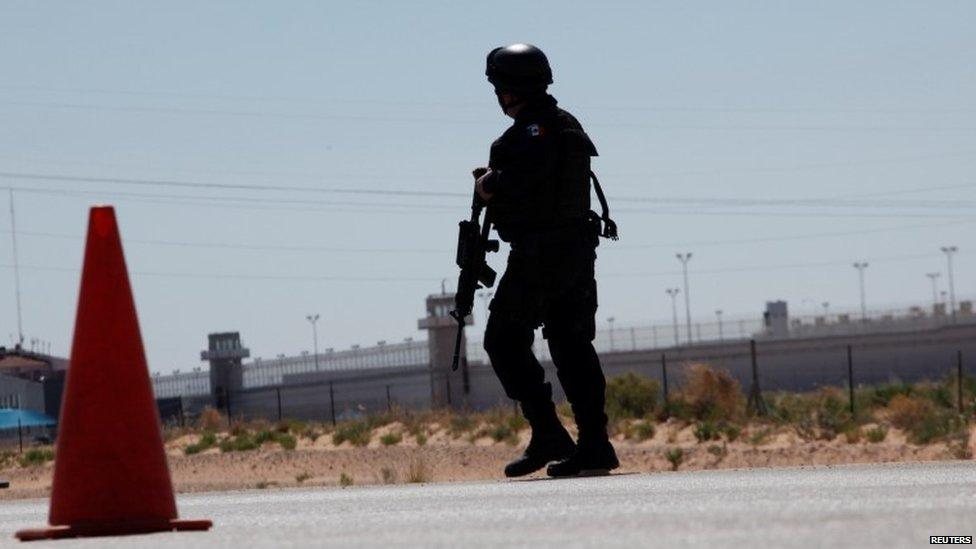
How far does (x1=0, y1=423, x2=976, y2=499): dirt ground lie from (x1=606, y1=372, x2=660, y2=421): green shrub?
2.64 metres

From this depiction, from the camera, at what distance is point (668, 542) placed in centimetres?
534

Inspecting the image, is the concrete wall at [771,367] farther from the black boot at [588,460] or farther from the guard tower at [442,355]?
the black boot at [588,460]

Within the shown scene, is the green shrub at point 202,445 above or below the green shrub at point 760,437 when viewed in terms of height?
above

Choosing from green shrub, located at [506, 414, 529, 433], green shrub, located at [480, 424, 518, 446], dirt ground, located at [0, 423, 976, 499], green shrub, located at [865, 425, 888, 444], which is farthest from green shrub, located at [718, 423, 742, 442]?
green shrub, located at [506, 414, 529, 433]

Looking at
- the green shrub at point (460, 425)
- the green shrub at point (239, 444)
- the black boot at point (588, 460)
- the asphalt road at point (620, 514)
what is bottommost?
the green shrub at point (239, 444)

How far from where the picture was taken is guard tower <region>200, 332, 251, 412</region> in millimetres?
76062

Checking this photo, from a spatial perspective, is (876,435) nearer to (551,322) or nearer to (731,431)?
(731,431)

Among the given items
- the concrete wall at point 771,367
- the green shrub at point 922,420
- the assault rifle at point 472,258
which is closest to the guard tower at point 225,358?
the concrete wall at point 771,367

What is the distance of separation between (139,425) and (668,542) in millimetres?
2233

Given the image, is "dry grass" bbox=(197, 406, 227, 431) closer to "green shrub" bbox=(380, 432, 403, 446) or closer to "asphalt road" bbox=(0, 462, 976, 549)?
"green shrub" bbox=(380, 432, 403, 446)

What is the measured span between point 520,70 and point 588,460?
1.94 meters

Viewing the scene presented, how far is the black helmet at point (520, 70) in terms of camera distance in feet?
32.3

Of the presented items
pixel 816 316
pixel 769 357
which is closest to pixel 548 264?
pixel 769 357

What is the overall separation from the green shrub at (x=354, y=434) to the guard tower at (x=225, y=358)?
37109 mm
